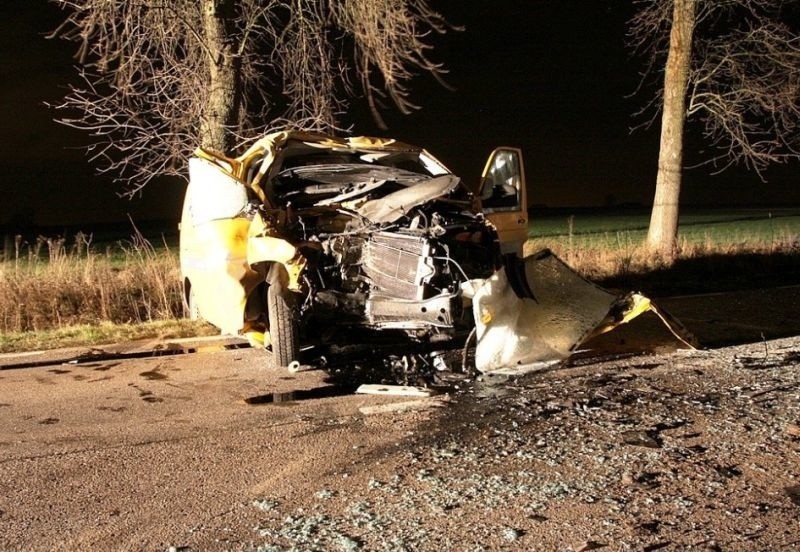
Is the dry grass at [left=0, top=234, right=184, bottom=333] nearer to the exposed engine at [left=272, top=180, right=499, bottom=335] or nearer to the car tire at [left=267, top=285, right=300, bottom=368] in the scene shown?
the car tire at [left=267, top=285, right=300, bottom=368]

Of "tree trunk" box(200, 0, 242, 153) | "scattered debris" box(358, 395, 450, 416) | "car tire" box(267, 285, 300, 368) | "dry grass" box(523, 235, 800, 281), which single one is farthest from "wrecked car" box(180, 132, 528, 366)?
"dry grass" box(523, 235, 800, 281)

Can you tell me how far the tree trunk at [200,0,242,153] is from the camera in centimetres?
1074

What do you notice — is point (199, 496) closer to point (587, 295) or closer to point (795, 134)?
point (587, 295)

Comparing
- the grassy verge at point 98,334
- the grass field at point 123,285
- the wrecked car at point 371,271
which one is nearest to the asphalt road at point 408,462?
the wrecked car at point 371,271

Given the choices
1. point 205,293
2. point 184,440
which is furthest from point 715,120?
point 184,440

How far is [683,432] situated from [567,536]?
1690 mm

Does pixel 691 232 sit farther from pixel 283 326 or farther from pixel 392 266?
pixel 283 326

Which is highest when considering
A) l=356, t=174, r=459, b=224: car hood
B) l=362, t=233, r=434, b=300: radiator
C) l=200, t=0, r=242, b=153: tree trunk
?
l=200, t=0, r=242, b=153: tree trunk

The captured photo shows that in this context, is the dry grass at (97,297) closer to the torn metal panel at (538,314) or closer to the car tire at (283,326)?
the car tire at (283,326)

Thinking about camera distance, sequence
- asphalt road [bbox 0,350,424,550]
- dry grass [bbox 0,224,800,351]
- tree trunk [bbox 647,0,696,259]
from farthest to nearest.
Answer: tree trunk [bbox 647,0,696,259], dry grass [bbox 0,224,800,351], asphalt road [bbox 0,350,424,550]

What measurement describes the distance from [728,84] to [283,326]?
12399 mm

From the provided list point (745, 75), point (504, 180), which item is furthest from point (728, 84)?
point (504, 180)

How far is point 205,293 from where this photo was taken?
6957mm

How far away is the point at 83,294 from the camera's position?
10406mm
